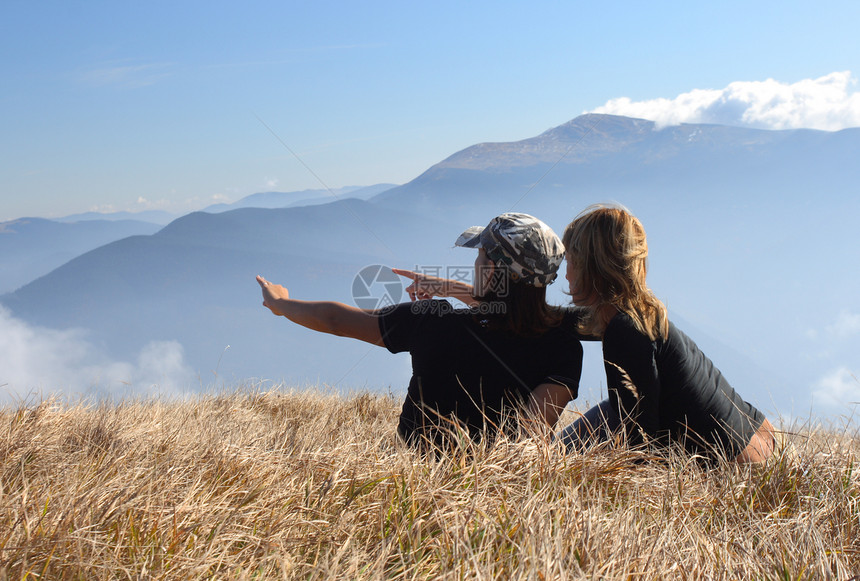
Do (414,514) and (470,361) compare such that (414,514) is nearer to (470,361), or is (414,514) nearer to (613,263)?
(470,361)

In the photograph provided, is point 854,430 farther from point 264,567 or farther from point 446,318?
point 264,567

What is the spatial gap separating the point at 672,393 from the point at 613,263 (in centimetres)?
62

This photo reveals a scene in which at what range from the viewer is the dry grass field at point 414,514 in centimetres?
141

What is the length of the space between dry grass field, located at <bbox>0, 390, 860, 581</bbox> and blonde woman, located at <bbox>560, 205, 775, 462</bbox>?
16cm

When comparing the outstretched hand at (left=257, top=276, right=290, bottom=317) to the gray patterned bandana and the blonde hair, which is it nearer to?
the gray patterned bandana

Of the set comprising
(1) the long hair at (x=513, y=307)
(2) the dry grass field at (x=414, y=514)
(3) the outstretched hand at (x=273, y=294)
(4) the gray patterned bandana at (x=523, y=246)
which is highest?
(4) the gray patterned bandana at (x=523, y=246)

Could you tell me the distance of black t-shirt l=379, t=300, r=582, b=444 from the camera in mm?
2236

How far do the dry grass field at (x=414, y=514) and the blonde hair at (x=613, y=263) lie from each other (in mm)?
597

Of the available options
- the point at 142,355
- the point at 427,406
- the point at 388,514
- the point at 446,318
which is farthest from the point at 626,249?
the point at 142,355
